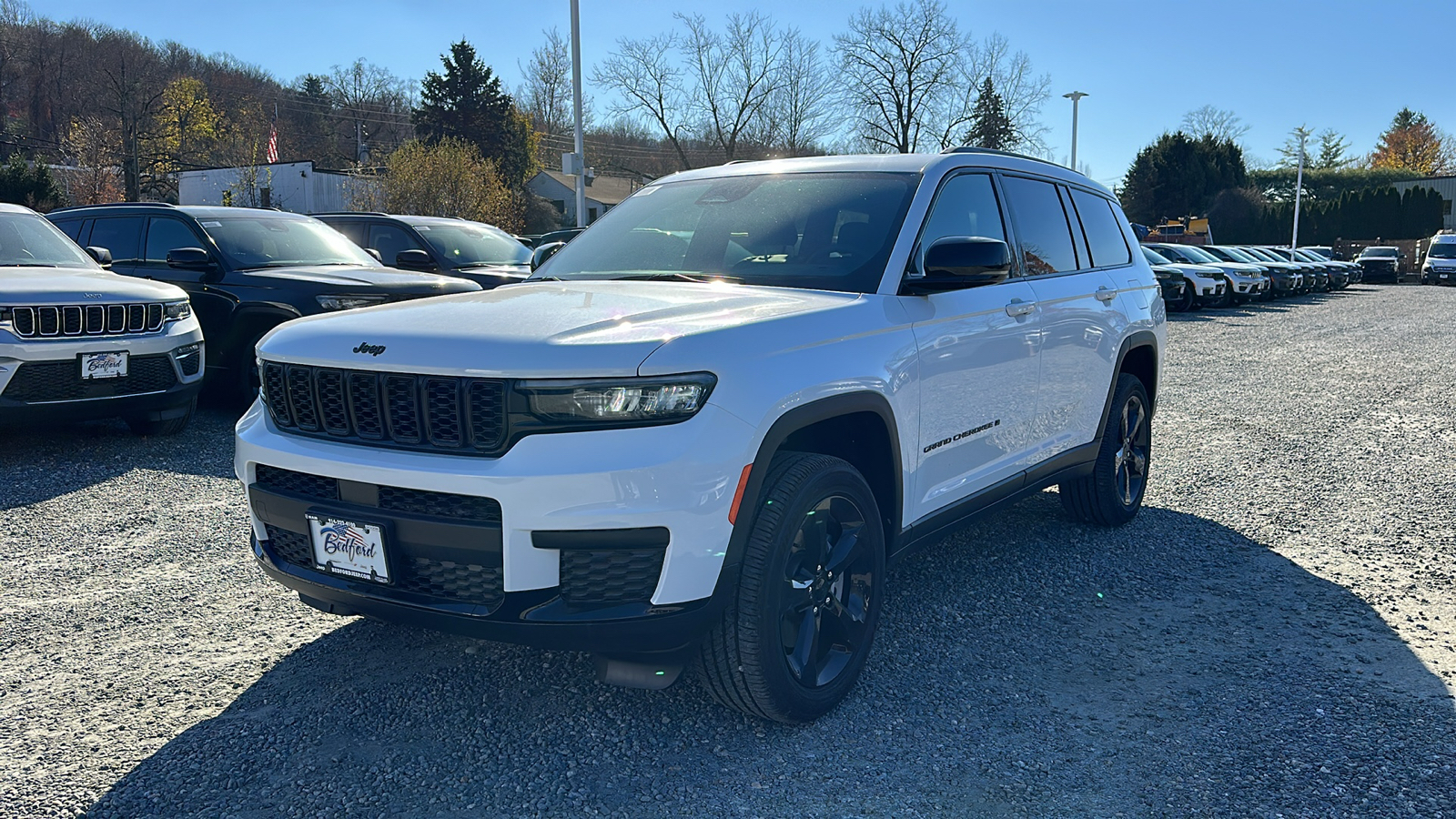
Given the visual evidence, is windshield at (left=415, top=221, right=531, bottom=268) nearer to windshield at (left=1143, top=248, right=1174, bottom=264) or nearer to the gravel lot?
the gravel lot

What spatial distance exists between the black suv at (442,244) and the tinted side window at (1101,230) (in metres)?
6.55

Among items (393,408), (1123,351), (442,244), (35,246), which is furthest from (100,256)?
(1123,351)

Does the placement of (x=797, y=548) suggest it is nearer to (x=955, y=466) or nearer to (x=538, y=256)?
(x=955, y=466)

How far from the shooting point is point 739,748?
3109 mm

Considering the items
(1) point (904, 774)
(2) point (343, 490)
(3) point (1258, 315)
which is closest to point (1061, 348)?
(1) point (904, 774)

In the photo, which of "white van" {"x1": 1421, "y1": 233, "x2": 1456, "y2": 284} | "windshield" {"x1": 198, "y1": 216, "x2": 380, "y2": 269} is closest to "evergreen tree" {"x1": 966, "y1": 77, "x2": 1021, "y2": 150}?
"white van" {"x1": 1421, "y1": 233, "x2": 1456, "y2": 284}

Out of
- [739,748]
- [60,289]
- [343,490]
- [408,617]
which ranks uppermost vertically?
[60,289]

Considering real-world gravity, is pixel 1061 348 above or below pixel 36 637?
above

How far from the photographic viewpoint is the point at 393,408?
2.92m

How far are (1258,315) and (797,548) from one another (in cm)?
2299

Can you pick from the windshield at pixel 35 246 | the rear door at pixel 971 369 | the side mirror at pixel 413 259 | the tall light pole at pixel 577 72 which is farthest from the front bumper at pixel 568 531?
the tall light pole at pixel 577 72

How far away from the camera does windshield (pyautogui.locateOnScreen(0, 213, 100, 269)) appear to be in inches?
306

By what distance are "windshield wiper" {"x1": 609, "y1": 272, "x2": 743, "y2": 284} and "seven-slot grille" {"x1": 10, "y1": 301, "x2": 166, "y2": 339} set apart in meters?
4.62

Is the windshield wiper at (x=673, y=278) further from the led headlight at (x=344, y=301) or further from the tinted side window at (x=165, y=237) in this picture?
the tinted side window at (x=165, y=237)
